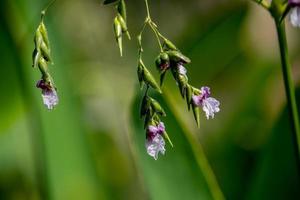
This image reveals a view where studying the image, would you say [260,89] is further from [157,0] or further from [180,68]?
[180,68]

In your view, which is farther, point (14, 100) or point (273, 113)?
point (273, 113)

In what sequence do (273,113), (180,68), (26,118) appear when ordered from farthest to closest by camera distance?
1. (273,113)
2. (26,118)
3. (180,68)

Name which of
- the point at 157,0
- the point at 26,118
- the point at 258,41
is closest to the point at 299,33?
the point at 258,41

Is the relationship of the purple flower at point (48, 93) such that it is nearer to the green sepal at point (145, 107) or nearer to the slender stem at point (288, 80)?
the green sepal at point (145, 107)

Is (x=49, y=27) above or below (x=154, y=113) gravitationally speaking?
above

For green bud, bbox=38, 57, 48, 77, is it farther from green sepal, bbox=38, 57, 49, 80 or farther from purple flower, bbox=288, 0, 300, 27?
purple flower, bbox=288, 0, 300, 27

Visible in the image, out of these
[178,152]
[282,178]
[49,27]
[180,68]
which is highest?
[49,27]

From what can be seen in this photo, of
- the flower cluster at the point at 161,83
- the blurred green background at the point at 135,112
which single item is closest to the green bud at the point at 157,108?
the flower cluster at the point at 161,83
